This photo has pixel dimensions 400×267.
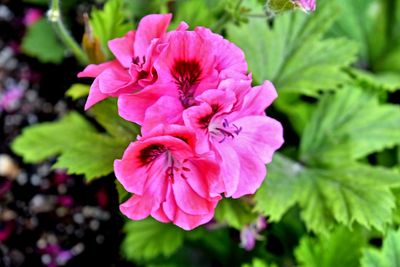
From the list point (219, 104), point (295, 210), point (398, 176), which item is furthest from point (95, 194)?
point (219, 104)

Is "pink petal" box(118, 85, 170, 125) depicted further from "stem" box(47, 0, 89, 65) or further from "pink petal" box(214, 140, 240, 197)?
"stem" box(47, 0, 89, 65)

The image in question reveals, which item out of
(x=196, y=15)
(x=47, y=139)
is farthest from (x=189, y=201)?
(x=47, y=139)

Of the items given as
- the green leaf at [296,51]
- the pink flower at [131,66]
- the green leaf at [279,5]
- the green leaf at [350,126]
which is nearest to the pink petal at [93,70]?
Result: the pink flower at [131,66]

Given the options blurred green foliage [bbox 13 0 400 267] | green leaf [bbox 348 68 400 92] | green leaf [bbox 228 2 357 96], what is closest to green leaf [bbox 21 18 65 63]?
blurred green foliage [bbox 13 0 400 267]

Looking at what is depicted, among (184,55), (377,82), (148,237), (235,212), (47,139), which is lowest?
(148,237)

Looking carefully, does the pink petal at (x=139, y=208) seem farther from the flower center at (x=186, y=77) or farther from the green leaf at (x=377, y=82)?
the green leaf at (x=377, y=82)

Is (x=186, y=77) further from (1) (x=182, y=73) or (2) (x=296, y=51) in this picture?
(2) (x=296, y=51)
